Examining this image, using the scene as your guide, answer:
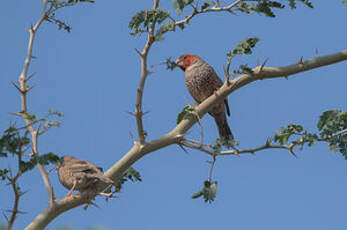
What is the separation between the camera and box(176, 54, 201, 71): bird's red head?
31.4 feet

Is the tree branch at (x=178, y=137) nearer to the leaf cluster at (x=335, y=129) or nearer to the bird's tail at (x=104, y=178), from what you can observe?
the bird's tail at (x=104, y=178)

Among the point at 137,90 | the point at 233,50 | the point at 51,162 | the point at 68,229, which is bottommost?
the point at 68,229

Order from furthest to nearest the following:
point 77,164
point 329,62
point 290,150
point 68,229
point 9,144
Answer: point 77,164
point 329,62
point 290,150
point 9,144
point 68,229

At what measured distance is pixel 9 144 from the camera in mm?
5250

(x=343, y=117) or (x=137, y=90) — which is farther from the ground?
(x=137, y=90)

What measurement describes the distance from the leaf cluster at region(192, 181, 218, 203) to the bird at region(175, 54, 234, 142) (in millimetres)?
3014

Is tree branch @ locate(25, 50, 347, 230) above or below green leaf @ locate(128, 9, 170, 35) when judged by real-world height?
below

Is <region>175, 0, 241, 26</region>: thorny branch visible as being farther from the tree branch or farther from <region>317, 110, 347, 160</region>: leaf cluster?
<region>317, 110, 347, 160</region>: leaf cluster

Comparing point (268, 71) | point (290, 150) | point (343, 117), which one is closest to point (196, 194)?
point (290, 150)

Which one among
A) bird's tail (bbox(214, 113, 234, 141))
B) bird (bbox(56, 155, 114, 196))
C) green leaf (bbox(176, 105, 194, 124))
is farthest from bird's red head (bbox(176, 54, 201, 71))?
bird (bbox(56, 155, 114, 196))

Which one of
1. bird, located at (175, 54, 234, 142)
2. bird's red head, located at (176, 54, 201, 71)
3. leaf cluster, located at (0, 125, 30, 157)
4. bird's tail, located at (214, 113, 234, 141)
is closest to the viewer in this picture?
leaf cluster, located at (0, 125, 30, 157)

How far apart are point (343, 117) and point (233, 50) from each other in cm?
165

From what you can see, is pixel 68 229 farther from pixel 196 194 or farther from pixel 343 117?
pixel 343 117

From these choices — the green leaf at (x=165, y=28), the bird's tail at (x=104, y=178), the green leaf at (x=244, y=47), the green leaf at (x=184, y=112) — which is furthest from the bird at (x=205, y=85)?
the bird's tail at (x=104, y=178)
